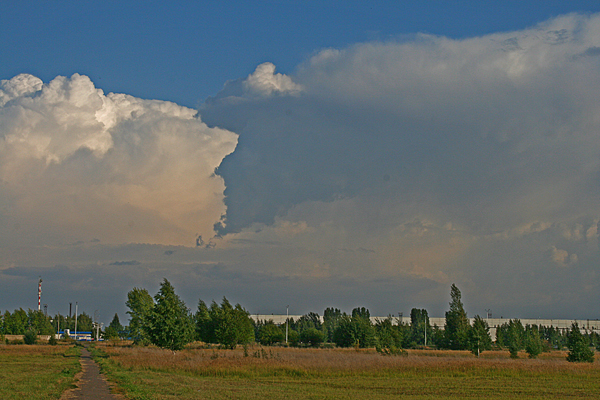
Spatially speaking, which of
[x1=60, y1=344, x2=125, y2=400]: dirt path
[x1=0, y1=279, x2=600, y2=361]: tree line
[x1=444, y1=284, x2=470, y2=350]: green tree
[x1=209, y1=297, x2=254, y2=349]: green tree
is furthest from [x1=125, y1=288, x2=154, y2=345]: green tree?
[x1=60, y1=344, x2=125, y2=400]: dirt path

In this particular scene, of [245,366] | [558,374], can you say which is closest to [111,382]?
[245,366]

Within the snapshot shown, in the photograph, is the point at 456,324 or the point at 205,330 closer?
the point at 205,330

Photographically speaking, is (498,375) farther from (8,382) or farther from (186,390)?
(8,382)

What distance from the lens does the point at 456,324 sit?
109m

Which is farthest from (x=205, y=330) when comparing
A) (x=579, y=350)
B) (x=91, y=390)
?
(x=91, y=390)

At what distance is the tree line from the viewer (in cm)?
5672

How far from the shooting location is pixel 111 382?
30906 millimetres

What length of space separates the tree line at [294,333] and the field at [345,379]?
28.9 ft

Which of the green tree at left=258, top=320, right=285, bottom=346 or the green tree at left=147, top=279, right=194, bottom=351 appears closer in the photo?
the green tree at left=147, top=279, right=194, bottom=351

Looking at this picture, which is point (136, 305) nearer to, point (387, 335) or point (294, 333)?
point (294, 333)

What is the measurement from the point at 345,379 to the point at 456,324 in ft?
253

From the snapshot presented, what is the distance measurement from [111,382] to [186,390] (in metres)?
6.66

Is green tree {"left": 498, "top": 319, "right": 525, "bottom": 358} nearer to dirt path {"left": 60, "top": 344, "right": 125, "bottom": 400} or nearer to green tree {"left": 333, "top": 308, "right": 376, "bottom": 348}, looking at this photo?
green tree {"left": 333, "top": 308, "right": 376, "bottom": 348}

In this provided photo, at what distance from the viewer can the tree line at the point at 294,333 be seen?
5672 centimetres
